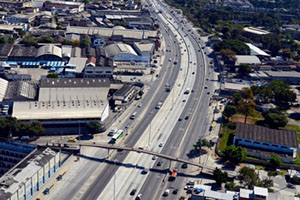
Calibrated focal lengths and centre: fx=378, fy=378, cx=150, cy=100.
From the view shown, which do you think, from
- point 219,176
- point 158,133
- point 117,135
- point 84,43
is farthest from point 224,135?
point 84,43

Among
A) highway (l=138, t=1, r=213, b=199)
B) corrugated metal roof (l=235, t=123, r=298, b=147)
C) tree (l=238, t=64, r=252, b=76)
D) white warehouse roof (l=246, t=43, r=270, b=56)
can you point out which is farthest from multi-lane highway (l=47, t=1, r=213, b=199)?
white warehouse roof (l=246, t=43, r=270, b=56)

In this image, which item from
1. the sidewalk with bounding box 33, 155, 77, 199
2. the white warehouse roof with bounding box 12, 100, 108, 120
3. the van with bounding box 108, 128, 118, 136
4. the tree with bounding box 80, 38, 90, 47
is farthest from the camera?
the tree with bounding box 80, 38, 90, 47

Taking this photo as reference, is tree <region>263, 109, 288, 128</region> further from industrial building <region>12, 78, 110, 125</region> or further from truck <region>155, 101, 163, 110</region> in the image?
industrial building <region>12, 78, 110, 125</region>

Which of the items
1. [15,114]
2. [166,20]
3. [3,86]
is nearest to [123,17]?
[166,20]

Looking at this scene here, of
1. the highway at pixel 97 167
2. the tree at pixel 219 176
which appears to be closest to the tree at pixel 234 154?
the tree at pixel 219 176

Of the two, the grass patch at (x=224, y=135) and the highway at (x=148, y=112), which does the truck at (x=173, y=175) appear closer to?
the highway at (x=148, y=112)
